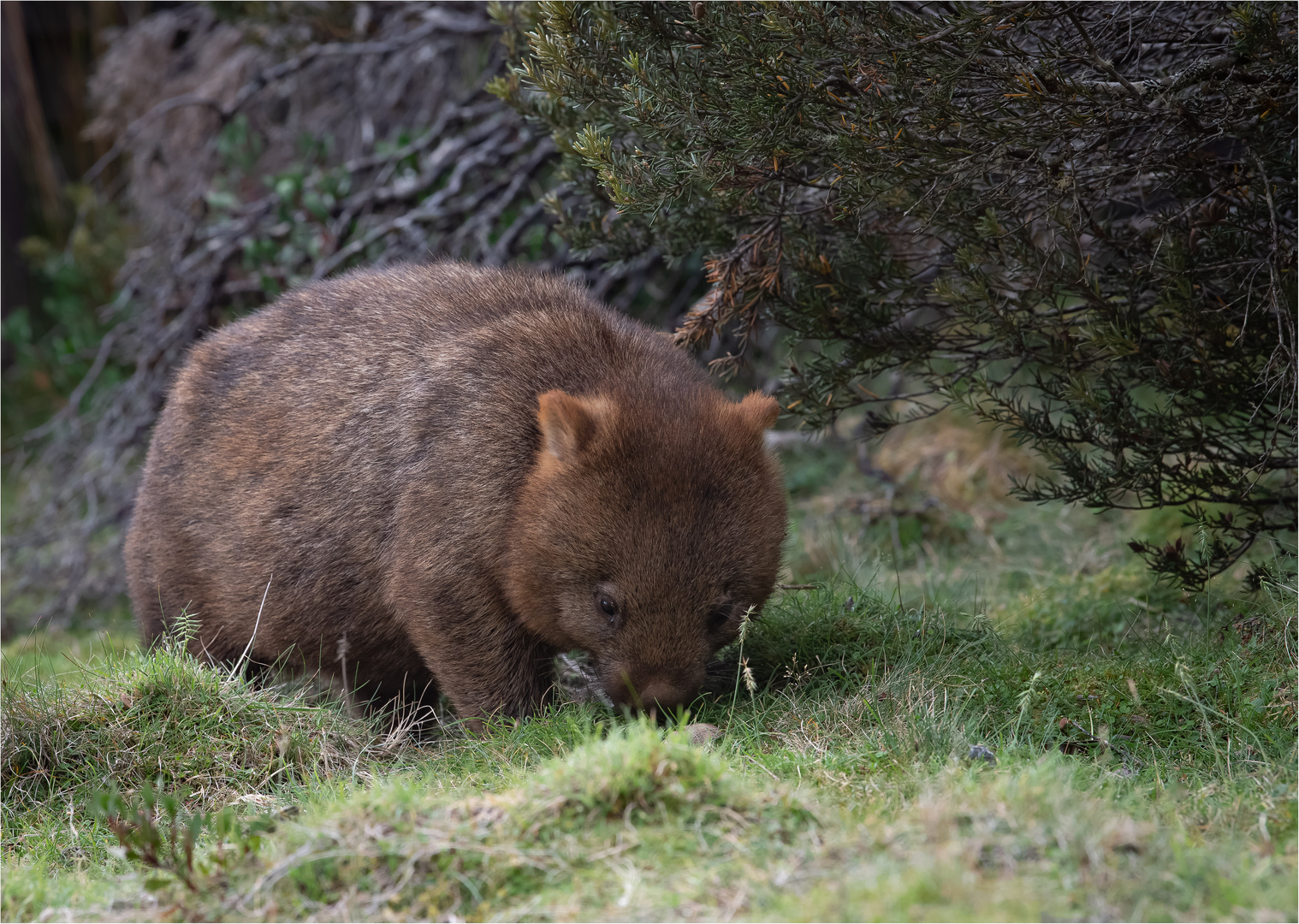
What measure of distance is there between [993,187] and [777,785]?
1.90 m

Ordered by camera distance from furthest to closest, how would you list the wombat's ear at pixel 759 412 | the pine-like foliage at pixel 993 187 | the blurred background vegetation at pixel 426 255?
the blurred background vegetation at pixel 426 255 → the wombat's ear at pixel 759 412 → the pine-like foliage at pixel 993 187

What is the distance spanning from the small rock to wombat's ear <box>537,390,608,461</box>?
87cm

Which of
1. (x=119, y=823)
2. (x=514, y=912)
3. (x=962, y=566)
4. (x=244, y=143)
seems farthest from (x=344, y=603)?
(x=244, y=143)

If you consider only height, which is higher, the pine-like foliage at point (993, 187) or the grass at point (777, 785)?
the pine-like foliage at point (993, 187)

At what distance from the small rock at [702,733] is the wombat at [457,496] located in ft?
0.40

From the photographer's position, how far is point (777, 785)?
9.53 ft

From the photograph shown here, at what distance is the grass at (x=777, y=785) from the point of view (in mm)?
2336

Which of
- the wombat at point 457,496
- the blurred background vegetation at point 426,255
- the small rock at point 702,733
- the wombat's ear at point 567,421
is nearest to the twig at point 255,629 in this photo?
the wombat at point 457,496

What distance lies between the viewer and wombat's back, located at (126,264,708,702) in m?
3.86

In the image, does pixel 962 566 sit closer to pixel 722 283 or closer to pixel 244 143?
pixel 722 283

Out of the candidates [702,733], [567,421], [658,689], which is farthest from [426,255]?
[702,733]

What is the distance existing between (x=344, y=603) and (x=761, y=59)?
88.6 inches

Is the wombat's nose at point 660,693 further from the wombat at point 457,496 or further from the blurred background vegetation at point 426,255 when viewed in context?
the blurred background vegetation at point 426,255

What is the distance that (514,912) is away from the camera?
2352 mm
